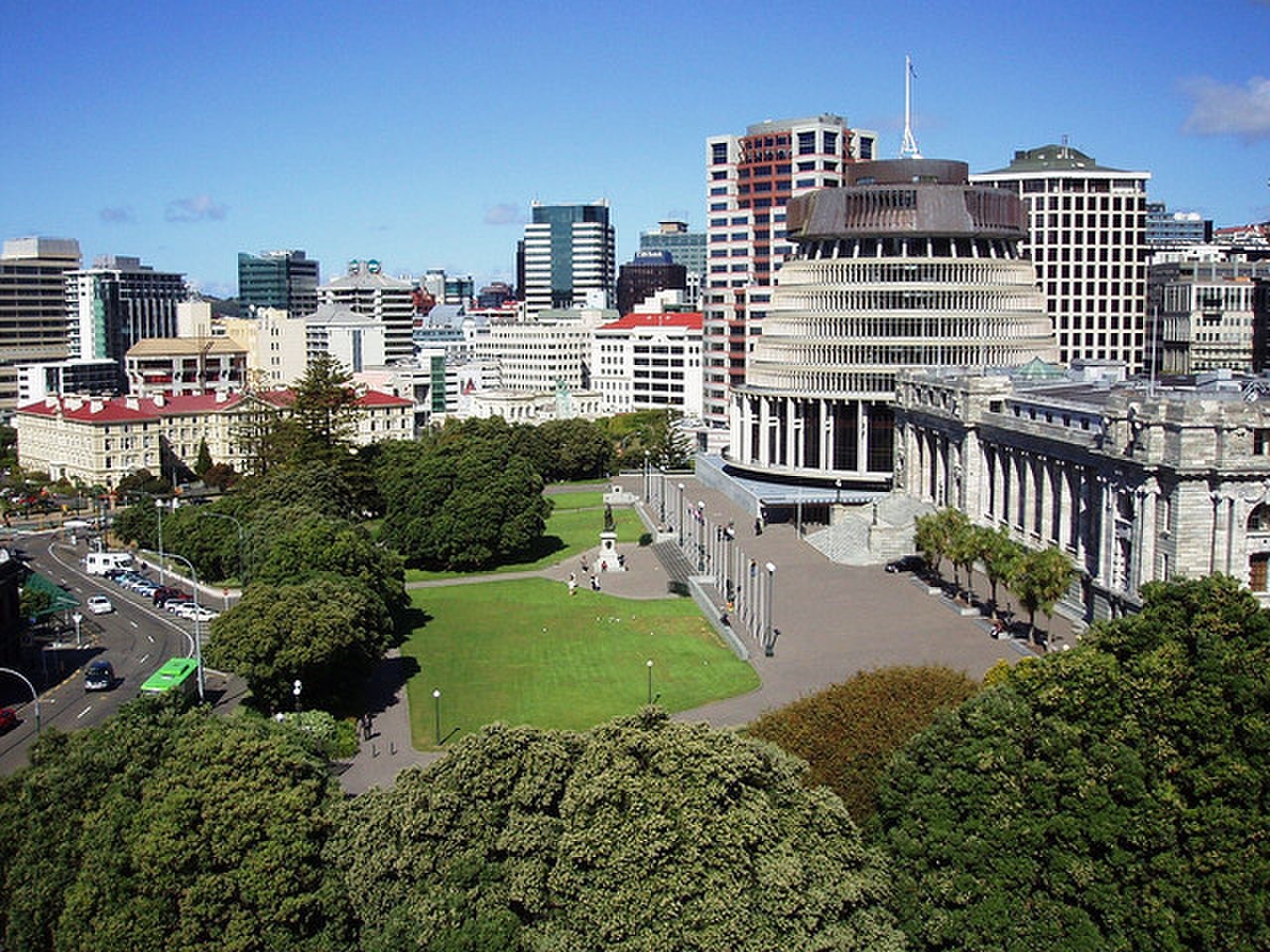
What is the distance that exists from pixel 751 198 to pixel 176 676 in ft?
441

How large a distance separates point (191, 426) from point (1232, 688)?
5630 inches

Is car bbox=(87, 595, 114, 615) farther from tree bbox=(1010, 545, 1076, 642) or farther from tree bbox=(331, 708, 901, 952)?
tree bbox=(331, 708, 901, 952)

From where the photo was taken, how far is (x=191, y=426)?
16375cm

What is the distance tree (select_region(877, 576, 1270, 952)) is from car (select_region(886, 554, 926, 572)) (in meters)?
54.3

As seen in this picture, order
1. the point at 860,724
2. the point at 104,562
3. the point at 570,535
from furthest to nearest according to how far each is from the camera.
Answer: the point at 570,535 → the point at 104,562 → the point at 860,724

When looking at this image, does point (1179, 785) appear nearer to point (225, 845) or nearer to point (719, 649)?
point (225, 845)

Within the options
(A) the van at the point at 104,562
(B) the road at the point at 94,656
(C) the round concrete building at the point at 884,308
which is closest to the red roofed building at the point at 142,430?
(A) the van at the point at 104,562

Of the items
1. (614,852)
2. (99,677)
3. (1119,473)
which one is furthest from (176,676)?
(1119,473)

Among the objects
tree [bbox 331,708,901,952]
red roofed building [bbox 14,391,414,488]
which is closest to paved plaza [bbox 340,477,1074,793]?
tree [bbox 331,708,901,952]

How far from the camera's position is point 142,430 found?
157125 mm

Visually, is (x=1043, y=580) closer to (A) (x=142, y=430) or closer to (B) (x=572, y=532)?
(B) (x=572, y=532)

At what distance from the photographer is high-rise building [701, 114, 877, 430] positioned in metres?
185

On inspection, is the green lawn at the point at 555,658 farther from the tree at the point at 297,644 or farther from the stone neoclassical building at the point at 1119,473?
the stone neoclassical building at the point at 1119,473

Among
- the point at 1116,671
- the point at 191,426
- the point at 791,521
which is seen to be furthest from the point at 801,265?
the point at 1116,671
